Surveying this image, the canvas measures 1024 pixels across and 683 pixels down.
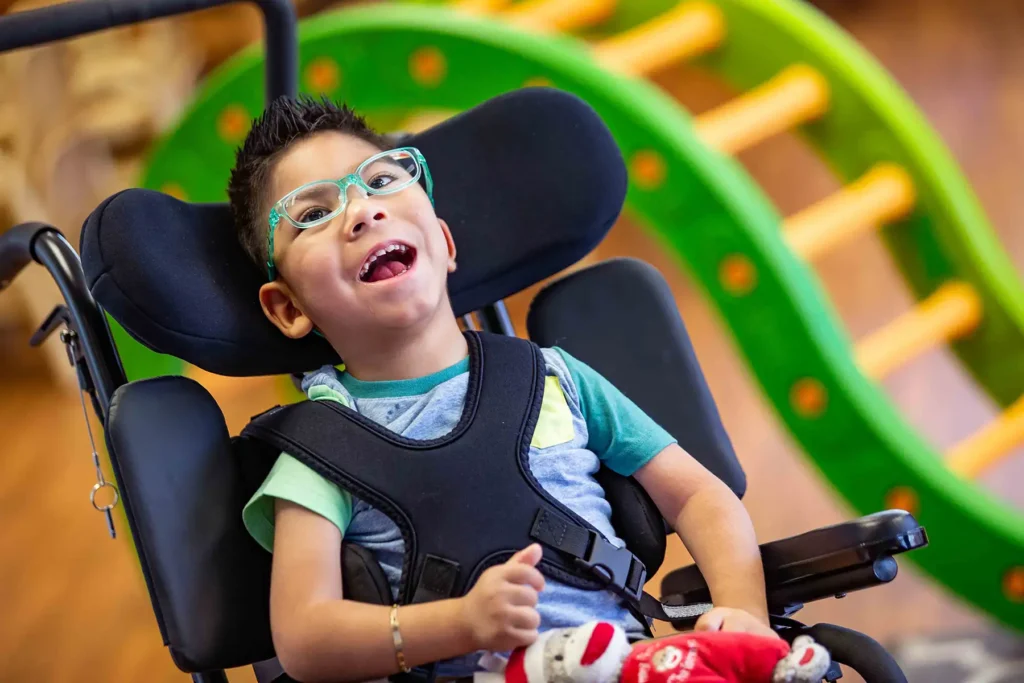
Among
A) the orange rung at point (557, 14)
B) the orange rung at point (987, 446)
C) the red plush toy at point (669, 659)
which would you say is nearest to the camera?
the red plush toy at point (669, 659)

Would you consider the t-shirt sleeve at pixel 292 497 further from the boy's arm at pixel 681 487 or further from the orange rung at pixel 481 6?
the orange rung at pixel 481 6

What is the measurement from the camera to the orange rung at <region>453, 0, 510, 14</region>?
221 centimetres

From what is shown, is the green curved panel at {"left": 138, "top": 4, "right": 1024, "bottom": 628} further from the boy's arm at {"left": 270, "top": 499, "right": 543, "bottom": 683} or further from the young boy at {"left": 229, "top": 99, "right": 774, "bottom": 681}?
the boy's arm at {"left": 270, "top": 499, "right": 543, "bottom": 683}

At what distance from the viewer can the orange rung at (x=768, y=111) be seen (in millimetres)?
2010

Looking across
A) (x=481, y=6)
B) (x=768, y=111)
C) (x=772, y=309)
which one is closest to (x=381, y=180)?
(x=772, y=309)

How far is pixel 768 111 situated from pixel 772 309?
0.43 meters

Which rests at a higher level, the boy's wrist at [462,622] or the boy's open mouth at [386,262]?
the boy's open mouth at [386,262]

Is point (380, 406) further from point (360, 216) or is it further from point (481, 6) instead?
point (481, 6)

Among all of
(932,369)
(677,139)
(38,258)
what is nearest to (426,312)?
(38,258)

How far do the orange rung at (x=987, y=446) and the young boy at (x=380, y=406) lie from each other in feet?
3.01

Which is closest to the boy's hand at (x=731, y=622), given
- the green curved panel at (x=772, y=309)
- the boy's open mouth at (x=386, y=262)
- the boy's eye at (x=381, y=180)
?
the boy's open mouth at (x=386, y=262)

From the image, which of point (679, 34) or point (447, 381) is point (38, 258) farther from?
point (679, 34)

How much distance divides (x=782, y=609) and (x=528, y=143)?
616 mm

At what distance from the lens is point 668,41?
2.10 m
